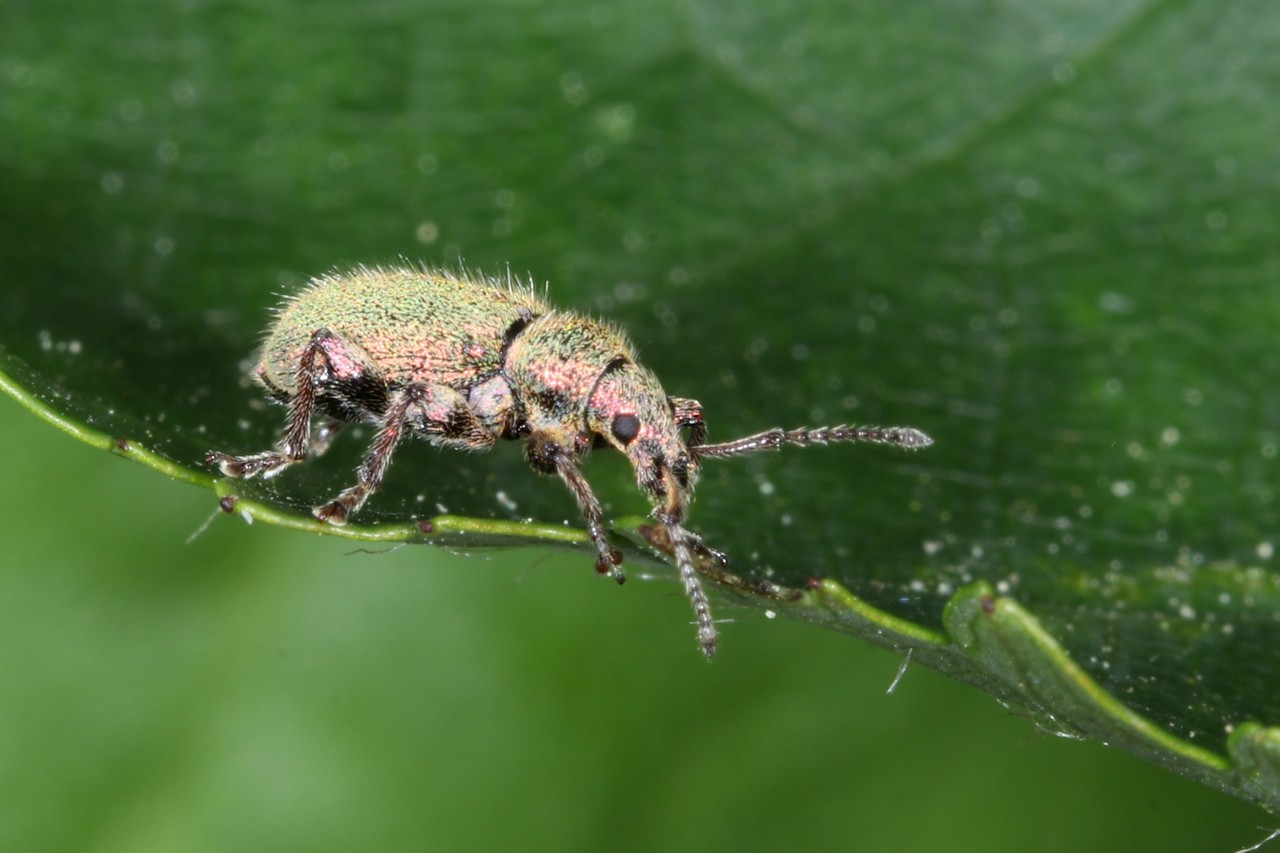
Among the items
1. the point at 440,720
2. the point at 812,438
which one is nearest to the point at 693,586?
the point at 812,438

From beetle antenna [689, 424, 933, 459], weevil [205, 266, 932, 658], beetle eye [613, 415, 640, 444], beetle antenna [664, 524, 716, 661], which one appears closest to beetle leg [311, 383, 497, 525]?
weevil [205, 266, 932, 658]

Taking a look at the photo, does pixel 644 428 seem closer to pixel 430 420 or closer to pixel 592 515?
pixel 592 515

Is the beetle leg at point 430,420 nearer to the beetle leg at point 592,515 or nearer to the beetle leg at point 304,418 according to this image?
the beetle leg at point 304,418

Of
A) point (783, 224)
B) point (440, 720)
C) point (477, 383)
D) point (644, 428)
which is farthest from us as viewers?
point (477, 383)

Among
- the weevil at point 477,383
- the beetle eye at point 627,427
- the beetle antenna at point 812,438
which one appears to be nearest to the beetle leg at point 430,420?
the weevil at point 477,383

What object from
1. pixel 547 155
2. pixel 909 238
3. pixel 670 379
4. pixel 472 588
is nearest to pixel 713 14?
pixel 547 155

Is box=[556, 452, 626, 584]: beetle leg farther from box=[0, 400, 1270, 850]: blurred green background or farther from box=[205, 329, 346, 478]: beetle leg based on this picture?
box=[205, 329, 346, 478]: beetle leg
